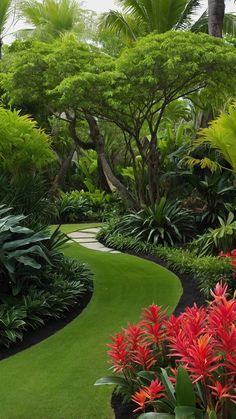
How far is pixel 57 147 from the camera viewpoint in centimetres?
1666

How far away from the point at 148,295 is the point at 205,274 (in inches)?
30.2

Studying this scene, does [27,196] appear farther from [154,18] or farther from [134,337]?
[154,18]

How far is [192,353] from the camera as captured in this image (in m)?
2.35

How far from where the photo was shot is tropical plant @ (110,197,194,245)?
877 centimetres

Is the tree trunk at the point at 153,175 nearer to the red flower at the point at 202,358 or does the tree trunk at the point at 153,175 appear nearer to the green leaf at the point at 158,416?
the green leaf at the point at 158,416

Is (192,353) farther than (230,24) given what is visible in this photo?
No

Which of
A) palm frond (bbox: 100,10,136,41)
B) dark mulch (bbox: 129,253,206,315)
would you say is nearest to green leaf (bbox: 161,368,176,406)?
dark mulch (bbox: 129,253,206,315)

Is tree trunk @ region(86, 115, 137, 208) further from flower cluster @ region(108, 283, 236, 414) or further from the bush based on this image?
flower cluster @ region(108, 283, 236, 414)

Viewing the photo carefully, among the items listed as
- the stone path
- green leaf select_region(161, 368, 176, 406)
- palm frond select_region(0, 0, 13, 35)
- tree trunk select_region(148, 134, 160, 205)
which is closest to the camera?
green leaf select_region(161, 368, 176, 406)

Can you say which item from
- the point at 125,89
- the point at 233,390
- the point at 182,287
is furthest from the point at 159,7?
the point at 233,390

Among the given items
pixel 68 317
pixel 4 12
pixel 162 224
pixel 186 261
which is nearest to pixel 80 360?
pixel 68 317

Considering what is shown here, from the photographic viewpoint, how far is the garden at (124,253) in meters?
2.86

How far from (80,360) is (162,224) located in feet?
16.7

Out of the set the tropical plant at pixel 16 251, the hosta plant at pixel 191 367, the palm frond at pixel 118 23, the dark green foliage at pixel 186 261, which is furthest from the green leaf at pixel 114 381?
the palm frond at pixel 118 23
